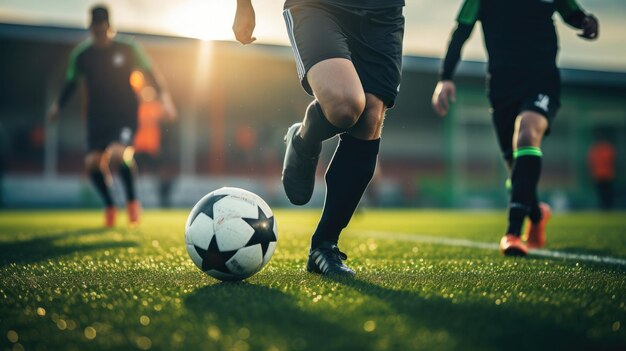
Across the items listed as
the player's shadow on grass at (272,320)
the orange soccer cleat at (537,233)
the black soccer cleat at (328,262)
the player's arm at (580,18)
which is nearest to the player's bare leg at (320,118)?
the black soccer cleat at (328,262)

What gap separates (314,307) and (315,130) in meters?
1.00

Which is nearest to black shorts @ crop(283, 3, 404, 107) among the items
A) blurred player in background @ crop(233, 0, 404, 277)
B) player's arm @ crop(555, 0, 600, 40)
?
blurred player in background @ crop(233, 0, 404, 277)

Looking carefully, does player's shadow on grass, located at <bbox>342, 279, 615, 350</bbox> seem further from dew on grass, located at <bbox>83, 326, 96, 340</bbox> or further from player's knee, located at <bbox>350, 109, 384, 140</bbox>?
player's knee, located at <bbox>350, 109, 384, 140</bbox>

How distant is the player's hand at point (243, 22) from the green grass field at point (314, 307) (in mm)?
971

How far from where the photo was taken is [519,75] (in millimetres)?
3547

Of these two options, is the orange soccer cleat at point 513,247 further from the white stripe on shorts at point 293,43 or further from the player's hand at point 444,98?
the white stripe on shorts at point 293,43

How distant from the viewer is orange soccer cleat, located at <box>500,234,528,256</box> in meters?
3.26

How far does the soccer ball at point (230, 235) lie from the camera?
2.21 m

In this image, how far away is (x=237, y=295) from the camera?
6.27 ft

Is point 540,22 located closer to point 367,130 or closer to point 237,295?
point 367,130

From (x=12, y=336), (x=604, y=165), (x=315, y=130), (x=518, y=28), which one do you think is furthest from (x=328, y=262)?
(x=604, y=165)

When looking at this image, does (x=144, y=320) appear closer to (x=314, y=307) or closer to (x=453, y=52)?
(x=314, y=307)

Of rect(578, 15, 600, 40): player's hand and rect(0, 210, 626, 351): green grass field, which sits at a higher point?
rect(578, 15, 600, 40): player's hand

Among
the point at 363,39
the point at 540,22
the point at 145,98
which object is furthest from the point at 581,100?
the point at 363,39
